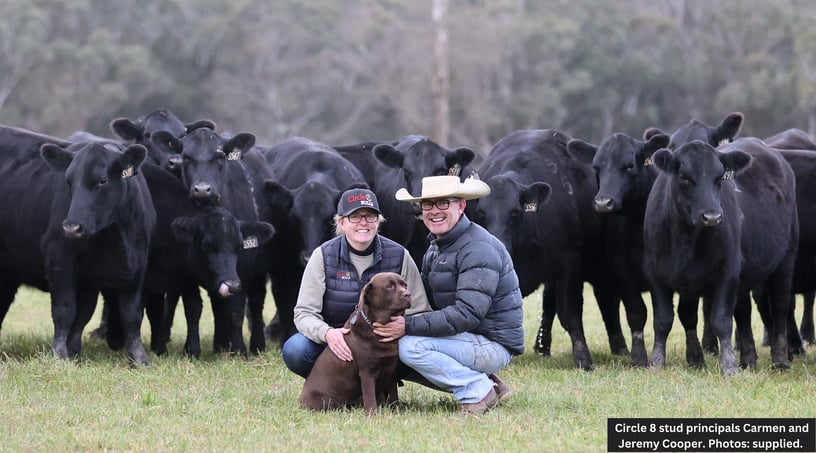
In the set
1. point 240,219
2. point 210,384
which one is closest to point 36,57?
point 240,219

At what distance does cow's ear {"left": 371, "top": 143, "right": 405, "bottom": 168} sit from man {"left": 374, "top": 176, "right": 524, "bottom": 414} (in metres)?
4.10

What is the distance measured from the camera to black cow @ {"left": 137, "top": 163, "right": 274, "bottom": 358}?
10.5 metres

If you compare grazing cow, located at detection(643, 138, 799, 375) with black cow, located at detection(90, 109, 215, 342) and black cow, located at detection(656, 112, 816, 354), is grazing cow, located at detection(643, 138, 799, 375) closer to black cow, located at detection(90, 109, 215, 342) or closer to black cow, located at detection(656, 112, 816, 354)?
black cow, located at detection(656, 112, 816, 354)

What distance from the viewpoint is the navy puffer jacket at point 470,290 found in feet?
23.5

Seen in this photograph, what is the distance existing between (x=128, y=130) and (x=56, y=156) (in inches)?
85.3

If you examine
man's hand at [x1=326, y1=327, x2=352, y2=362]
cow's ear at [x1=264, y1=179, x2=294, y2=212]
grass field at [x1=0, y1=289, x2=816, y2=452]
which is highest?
cow's ear at [x1=264, y1=179, x2=294, y2=212]

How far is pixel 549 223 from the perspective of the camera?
10.6 meters

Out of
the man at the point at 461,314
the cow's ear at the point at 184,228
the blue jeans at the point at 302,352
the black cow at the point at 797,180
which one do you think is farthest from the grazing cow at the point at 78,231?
the black cow at the point at 797,180

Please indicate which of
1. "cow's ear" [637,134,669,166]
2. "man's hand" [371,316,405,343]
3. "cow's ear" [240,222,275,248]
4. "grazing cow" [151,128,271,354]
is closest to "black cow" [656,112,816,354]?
"cow's ear" [637,134,669,166]

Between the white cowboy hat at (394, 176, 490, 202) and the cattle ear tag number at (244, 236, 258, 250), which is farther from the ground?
the white cowboy hat at (394, 176, 490, 202)

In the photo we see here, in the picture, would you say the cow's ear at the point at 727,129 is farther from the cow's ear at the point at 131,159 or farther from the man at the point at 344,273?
the cow's ear at the point at 131,159

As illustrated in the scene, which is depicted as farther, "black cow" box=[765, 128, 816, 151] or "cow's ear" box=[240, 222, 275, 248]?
"black cow" box=[765, 128, 816, 151]

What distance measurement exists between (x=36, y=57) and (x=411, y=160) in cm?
3565

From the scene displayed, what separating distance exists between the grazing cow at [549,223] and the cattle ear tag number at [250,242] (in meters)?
1.89
